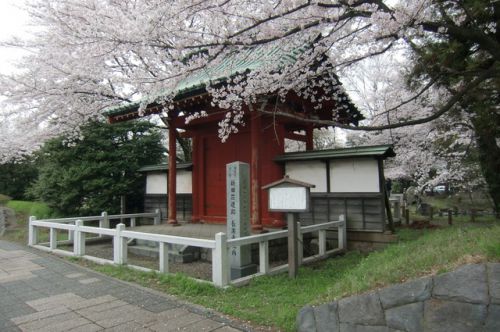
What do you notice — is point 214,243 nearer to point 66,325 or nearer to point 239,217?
point 239,217

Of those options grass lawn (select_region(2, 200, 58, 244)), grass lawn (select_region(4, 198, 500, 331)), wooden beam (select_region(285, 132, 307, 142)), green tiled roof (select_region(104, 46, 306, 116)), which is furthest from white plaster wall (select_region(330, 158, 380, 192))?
grass lawn (select_region(2, 200, 58, 244))

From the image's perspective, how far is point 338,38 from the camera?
6.50 meters

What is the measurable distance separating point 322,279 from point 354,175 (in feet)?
11.1

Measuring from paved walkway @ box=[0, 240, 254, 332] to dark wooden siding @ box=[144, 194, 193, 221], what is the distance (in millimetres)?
4791

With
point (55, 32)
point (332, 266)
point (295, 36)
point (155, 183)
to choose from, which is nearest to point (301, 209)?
point (332, 266)

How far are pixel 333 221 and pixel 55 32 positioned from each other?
964 centimetres

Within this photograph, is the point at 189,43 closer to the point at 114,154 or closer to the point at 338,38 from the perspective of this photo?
the point at 338,38

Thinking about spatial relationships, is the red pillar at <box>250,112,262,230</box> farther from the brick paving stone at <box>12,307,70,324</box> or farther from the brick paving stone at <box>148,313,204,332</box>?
the brick paving stone at <box>12,307,70,324</box>

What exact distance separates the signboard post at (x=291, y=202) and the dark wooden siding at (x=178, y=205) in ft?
19.2

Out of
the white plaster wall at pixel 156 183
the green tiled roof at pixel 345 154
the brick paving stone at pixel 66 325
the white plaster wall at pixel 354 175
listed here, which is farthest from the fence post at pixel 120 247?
the white plaster wall at pixel 156 183

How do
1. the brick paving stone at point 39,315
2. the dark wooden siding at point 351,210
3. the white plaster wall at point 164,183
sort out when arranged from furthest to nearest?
the white plaster wall at point 164,183, the dark wooden siding at point 351,210, the brick paving stone at point 39,315

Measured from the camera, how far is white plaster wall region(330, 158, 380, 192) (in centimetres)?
877

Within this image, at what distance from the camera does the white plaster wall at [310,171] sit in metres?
9.57

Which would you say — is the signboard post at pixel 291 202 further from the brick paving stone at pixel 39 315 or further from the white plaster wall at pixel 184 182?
the white plaster wall at pixel 184 182
